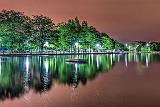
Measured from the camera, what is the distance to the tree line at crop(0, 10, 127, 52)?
99250 mm

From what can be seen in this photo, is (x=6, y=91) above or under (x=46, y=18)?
under

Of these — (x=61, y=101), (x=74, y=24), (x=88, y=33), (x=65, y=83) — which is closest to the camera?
(x=61, y=101)

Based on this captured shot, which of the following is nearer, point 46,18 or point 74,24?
point 46,18

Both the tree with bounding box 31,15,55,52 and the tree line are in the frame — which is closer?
the tree line

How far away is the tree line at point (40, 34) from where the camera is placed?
99.2 metres

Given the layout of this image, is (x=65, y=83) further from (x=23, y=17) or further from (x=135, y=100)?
(x=23, y=17)

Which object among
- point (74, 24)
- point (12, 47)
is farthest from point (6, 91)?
point (74, 24)

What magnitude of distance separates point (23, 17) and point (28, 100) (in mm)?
81469

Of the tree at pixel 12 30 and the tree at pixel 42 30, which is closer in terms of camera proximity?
the tree at pixel 12 30

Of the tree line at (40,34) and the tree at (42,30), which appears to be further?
the tree at (42,30)

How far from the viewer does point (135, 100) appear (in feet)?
90.6

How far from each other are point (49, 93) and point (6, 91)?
3906 mm

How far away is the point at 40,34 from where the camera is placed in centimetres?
11212

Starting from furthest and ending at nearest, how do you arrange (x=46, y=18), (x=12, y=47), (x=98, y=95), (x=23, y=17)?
(x=46, y=18) < (x=23, y=17) < (x=12, y=47) < (x=98, y=95)
